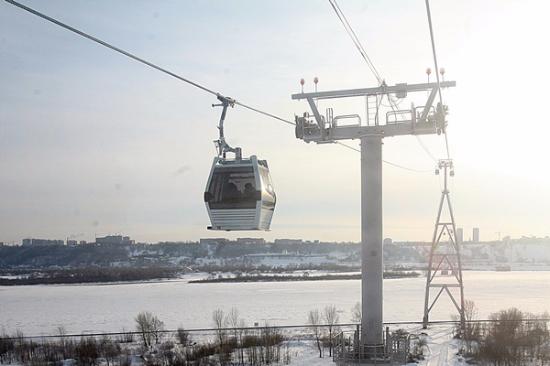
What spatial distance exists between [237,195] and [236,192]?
72 mm

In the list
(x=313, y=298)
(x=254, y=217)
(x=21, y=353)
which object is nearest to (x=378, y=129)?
(x=254, y=217)

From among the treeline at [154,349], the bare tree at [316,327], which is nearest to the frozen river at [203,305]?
the bare tree at [316,327]

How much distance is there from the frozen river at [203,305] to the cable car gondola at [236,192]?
44348mm

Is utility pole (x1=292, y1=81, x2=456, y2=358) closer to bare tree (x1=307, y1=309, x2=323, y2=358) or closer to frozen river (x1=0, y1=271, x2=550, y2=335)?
bare tree (x1=307, y1=309, x2=323, y2=358)

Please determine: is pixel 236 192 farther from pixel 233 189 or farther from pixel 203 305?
pixel 203 305

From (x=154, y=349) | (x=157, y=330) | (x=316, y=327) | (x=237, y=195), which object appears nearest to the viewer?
(x=237, y=195)

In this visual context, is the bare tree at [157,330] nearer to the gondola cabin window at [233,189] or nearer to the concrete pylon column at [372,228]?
the concrete pylon column at [372,228]

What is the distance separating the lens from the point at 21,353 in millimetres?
45531

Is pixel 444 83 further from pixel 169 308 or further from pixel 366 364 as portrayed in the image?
pixel 169 308

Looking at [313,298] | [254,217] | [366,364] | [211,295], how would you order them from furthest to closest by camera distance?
1. [211,295]
2. [313,298]
3. [366,364]
4. [254,217]

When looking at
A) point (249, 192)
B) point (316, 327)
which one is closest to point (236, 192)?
point (249, 192)

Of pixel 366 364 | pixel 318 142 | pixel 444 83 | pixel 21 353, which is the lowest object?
pixel 21 353

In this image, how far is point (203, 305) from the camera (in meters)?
75.2

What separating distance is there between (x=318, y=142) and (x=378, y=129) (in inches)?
92.8
